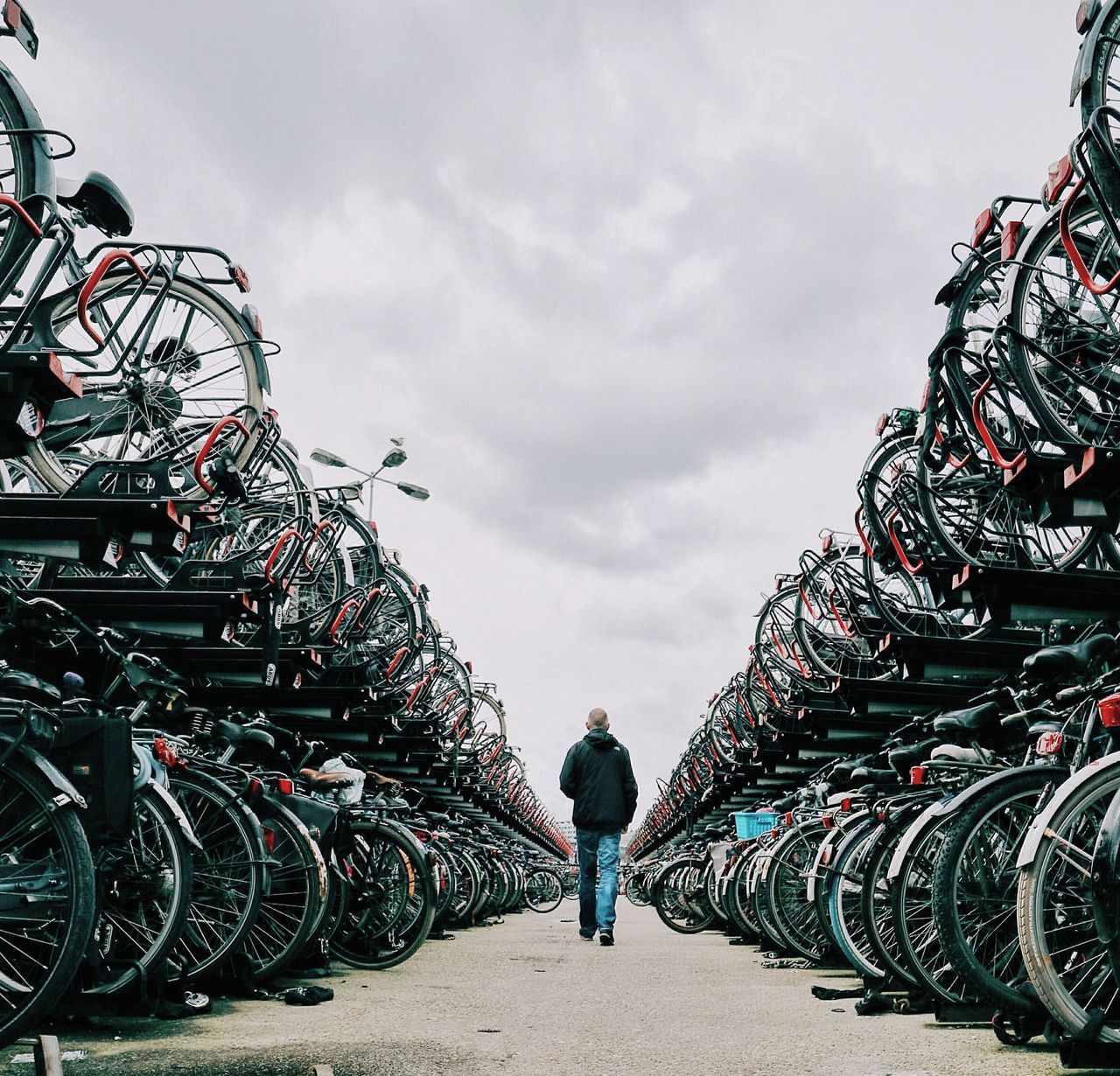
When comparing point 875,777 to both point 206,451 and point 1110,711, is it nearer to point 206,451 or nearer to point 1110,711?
point 1110,711

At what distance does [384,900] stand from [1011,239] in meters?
5.64

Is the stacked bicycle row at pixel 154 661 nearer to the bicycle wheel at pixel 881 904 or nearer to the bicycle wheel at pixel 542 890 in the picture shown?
the bicycle wheel at pixel 881 904

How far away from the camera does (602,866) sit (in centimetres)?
1238

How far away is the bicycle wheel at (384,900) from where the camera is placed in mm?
8750

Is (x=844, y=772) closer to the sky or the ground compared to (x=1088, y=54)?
closer to the ground

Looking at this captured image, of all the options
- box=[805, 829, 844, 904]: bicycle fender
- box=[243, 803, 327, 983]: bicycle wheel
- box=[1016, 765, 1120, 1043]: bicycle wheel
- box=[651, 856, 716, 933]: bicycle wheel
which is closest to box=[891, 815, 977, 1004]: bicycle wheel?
box=[1016, 765, 1120, 1043]: bicycle wheel

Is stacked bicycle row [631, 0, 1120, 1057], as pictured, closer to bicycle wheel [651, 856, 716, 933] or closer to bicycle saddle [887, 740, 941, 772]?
bicycle saddle [887, 740, 941, 772]

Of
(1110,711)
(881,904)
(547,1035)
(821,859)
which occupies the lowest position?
(547,1035)

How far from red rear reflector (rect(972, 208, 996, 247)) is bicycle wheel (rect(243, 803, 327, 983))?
18.6 feet

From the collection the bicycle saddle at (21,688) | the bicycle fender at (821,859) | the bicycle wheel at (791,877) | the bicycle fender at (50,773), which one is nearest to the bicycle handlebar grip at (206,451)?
the bicycle saddle at (21,688)

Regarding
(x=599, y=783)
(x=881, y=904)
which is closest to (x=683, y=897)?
(x=599, y=783)

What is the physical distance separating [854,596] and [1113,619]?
4.71 meters

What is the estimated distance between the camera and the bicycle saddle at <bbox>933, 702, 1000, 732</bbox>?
626 cm

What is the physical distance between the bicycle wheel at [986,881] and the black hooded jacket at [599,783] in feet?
23.1
